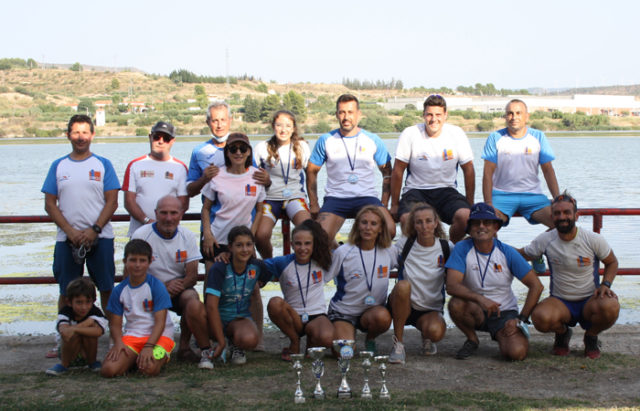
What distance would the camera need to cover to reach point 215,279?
5.20 m

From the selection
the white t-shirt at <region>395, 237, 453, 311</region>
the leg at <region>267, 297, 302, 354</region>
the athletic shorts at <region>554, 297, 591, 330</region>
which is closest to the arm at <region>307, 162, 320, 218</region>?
the white t-shirt at <region>395, 237, 453, 311</region>

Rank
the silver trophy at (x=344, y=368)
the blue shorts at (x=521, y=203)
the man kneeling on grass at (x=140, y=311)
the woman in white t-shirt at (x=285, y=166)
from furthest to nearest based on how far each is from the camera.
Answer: the blue shorts at (x=521, y=203) < the woman in white t-shirt at (x=285, y=166) < the man kneeling on grass at (x=140, y=311) < the silver trophy at (x=344, y=368)

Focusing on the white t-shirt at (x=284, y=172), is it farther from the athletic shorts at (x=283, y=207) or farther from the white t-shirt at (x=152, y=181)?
the white t-shirt at (x=152, y=181)

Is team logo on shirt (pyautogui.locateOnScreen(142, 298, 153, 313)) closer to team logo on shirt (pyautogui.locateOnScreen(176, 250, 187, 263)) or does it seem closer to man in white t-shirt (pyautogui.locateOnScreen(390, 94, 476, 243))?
team logo on shirt (pyautogui.locateOnScreen(176, 250, 187, 263))

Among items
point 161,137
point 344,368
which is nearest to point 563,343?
point 344,368

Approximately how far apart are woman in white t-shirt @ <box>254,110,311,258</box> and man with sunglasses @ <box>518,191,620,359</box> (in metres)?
1.96

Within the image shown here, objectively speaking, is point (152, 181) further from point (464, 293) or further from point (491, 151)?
point (491, 151)

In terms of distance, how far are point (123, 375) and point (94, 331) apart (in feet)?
1.20

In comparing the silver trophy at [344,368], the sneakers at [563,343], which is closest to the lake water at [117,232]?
the sneakers at [563,343]

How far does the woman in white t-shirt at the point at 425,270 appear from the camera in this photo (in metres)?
5.33

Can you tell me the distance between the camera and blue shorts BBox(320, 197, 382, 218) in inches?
240

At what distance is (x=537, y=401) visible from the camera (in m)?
4.31

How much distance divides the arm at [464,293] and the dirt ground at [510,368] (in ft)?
1.27

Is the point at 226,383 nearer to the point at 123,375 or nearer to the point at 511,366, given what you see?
the point at 123,375
